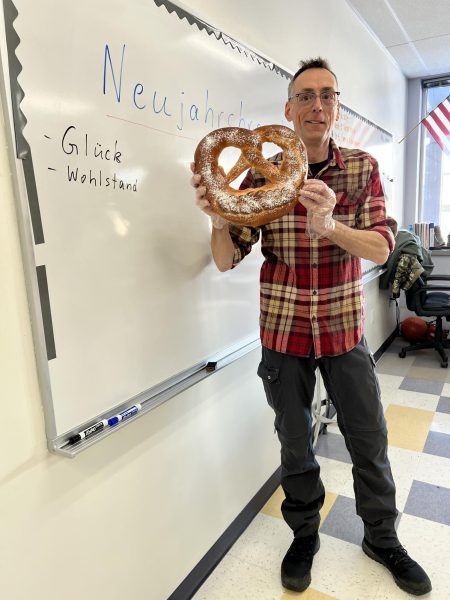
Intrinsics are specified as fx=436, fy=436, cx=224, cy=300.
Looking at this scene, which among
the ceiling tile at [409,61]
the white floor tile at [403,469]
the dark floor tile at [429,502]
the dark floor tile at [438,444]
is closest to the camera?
the dark floor tile at [429,502]

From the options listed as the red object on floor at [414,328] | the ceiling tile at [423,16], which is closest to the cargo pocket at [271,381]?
the ceiling tile at [423,16]

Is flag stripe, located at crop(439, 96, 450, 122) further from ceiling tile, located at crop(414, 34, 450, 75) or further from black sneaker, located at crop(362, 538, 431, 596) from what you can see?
black sneaker, located at crop(362, 538, 431, 596)

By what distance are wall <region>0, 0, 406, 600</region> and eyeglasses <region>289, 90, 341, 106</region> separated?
370mm

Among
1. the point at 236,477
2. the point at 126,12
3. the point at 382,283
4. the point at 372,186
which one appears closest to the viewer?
the point at 126,12

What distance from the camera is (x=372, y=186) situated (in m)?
1.29

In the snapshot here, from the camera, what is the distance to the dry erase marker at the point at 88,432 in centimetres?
94

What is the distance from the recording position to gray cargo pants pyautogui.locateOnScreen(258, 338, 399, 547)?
134 centimetres

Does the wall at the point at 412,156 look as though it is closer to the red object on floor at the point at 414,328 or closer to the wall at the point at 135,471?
the red object on floor at the point at 414,328

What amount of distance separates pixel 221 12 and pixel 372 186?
2.36ft

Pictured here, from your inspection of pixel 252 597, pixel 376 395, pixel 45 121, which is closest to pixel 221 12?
pixel 45 121

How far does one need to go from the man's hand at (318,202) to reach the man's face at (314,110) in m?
0.27

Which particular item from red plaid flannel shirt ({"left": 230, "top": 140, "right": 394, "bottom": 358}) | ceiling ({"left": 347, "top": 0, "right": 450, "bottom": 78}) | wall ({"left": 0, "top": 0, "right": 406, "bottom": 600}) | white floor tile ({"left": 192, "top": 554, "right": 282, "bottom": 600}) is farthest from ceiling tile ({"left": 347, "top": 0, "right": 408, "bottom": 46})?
white floor tile ({"left": 192, "top": 554, "right": 282, "bottom": 600})

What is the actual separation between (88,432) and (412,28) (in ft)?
10.6

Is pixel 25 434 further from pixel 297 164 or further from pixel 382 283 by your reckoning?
pixel 382 283
